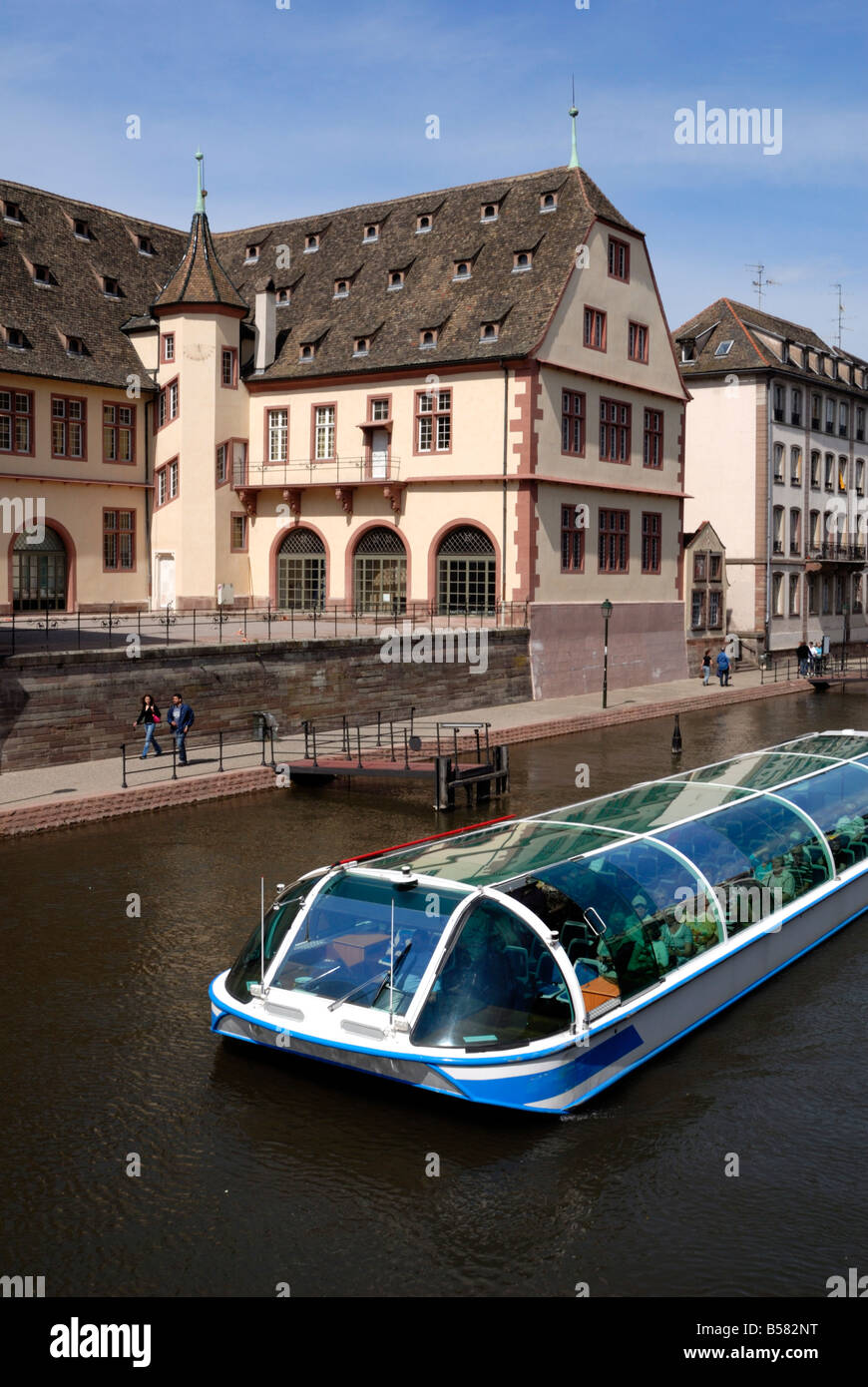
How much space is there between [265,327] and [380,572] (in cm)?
1048

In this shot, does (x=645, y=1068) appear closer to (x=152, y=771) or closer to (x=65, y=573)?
(x=152, y=771)

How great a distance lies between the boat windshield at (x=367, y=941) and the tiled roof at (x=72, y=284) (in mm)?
33812

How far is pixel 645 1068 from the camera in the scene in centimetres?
1246

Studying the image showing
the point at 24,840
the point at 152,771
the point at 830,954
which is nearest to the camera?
the point at 830,954

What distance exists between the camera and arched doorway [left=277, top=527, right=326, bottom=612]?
47.5 m

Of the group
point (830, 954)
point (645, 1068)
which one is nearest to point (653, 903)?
point (645, 1068)

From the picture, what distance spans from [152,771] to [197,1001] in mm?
13217

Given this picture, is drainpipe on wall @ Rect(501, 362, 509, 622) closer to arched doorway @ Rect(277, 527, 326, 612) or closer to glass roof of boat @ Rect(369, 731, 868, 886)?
arched doorway @ Rect(277, 527, 326, 612)

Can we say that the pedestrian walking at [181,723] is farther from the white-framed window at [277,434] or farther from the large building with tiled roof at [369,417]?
the white-framed window at [277,434]

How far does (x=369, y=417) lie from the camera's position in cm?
4562

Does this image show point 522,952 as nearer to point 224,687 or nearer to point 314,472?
point 224,687

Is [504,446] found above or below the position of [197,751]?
above

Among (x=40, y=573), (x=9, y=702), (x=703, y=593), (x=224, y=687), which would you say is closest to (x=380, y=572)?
(x=40, y=573)
